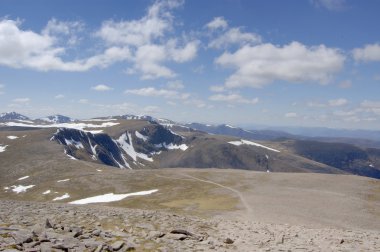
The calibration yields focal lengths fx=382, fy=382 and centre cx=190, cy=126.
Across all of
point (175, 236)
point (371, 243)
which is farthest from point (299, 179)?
point (175, 236)

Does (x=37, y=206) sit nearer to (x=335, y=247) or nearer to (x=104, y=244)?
(x=104, y=244)

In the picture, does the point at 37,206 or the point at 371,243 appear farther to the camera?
the point at 37,206

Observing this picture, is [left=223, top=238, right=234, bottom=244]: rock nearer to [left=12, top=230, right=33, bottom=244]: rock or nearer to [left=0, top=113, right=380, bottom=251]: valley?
[left=0, top=113, right=380, bottom=251]: valley

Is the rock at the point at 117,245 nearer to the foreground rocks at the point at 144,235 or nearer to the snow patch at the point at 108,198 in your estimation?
the foreground rocks at the point at 144,235

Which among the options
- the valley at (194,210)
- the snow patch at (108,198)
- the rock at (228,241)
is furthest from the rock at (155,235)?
the snow patch at (108,198)

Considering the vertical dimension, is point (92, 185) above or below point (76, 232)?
below

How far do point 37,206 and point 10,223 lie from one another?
37.6 feet

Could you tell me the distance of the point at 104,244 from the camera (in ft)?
74.4

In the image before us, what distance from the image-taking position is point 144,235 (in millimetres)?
26938

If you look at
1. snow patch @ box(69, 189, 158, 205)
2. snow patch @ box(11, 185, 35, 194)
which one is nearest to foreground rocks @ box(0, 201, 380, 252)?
snow patch @ box(69, 189, 158, 205)

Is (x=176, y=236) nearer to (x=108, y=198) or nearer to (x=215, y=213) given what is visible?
(x=215, y=213)

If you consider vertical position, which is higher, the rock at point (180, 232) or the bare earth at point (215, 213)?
the rock at point (180, 232)

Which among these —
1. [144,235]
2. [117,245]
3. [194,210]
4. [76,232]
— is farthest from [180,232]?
[194,210]

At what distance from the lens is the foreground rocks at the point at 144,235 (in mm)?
22484
